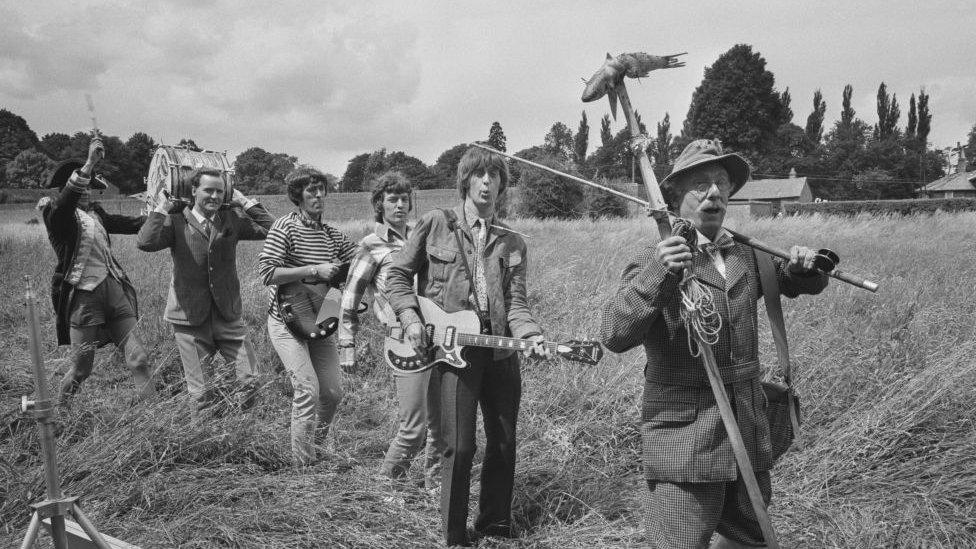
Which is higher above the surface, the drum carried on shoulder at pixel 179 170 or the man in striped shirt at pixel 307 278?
the drum carried on shoulder at pixel 179 170

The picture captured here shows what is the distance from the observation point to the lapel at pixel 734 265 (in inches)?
96.1

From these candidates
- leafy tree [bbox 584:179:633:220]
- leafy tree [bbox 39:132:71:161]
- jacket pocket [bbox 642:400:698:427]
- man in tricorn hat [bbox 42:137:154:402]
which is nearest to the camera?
jacket pocket [bbox 642:400:698:427]

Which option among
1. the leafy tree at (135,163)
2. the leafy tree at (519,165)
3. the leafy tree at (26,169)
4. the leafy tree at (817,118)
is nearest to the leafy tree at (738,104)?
A: the leafy tree at (817,118)

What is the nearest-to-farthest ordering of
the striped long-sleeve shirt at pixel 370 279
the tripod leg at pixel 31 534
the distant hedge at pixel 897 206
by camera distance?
the tripod leg at pixel 31 534 → the striped long-sleeve shirt at pixel 370 279 → the distant hedge at pixel 897 206

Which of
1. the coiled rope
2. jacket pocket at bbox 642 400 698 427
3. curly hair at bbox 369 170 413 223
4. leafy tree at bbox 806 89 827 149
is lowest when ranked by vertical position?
jacket pocket at bbox 642 400 698 427

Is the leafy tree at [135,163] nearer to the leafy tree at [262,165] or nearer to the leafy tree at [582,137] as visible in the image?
the leafy tree at [262,165]

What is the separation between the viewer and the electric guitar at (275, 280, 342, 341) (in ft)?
13.7

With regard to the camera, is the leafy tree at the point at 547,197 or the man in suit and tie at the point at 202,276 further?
the leafy tree at the point at 547,197

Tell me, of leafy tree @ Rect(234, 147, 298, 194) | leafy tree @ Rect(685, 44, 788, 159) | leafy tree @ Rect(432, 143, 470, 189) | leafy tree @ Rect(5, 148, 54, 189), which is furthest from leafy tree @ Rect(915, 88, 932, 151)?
leafy tree @ Rect(5, 148, 54, 189)

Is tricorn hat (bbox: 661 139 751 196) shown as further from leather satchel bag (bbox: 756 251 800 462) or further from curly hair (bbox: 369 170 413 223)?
curly hair (bbox: 369 170 413 223)

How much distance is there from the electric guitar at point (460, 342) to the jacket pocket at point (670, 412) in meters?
0.68

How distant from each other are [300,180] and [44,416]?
2482 mm

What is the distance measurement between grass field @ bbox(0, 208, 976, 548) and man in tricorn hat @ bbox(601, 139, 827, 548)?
1056mm

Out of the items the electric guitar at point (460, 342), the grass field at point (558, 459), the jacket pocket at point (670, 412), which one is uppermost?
the electric guitar at point (460, 342)
